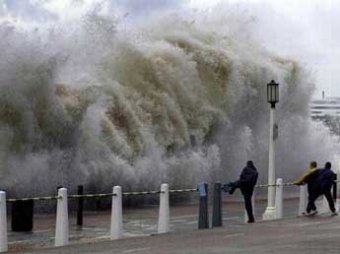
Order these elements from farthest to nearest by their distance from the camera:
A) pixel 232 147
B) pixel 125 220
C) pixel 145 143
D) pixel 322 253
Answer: pixel 232 147 < pixel 145 143 < pixel 125 220 < pixel 322 253

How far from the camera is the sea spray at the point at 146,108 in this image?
29.7m

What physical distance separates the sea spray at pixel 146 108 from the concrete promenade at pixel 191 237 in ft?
16.4

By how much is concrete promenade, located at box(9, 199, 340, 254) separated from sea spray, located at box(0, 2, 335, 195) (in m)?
4.99

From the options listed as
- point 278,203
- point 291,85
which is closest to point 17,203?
point 278,203

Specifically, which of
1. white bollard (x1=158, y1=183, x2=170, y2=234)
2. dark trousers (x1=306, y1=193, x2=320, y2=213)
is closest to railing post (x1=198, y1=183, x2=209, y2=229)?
white bollard (x1=158, y1=183, x2=170, y2=234)

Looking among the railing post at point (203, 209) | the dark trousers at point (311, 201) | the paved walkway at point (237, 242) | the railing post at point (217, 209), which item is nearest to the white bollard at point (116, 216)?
the paved walkway at point (237, 242)

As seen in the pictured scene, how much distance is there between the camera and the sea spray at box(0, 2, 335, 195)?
2972 centimetres

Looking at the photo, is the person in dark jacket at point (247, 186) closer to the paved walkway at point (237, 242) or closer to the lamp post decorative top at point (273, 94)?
the paved walkway at point (237, 242)

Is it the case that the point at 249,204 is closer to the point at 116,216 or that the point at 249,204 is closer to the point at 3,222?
the point at 116,216

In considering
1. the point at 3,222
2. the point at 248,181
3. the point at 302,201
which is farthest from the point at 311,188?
the point at 3,222

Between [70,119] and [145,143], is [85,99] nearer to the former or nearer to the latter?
[70,119]

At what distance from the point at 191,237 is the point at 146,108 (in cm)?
2135

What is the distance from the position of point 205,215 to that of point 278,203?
4.51 meters

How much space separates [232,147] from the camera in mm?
46000
